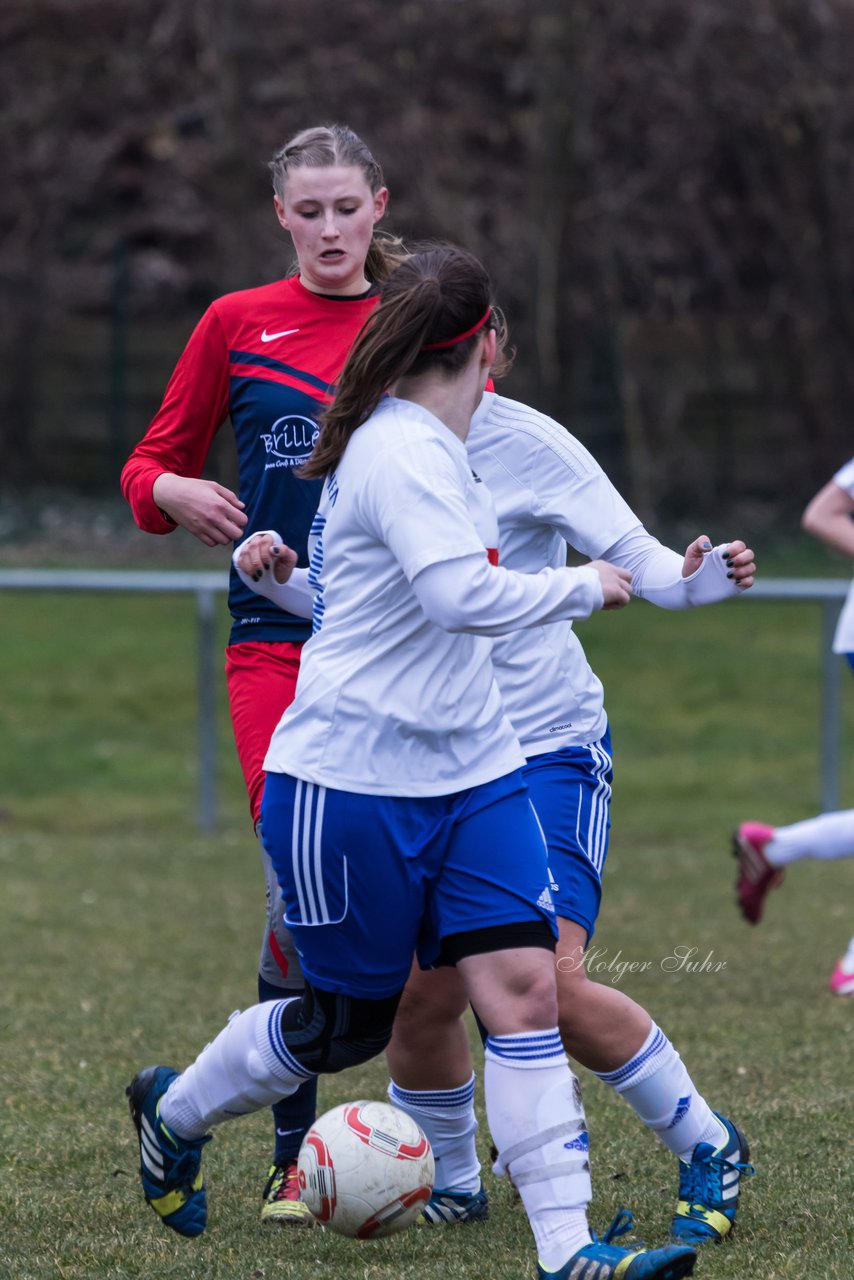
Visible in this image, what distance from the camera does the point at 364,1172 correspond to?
359 centimetres

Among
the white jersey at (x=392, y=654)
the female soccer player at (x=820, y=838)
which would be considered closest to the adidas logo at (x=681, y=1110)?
the white jersey at (x=392, y=654)

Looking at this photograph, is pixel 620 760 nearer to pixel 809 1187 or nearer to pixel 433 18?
pixel 809 1187

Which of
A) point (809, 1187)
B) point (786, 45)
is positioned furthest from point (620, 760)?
point (786, 45)

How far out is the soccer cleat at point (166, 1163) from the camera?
151 inches

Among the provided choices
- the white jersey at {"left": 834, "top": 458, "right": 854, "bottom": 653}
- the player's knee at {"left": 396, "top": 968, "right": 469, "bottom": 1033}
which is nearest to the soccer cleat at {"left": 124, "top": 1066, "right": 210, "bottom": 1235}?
the player's knee at {"left": 396, "top": 968, "right": 469, "bottom": 1033}

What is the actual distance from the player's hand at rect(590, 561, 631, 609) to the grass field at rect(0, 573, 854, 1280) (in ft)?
4.34

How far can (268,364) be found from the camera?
436 centimetres

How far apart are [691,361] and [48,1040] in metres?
15.9

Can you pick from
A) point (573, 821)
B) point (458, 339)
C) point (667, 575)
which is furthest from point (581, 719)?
point (458, 339)

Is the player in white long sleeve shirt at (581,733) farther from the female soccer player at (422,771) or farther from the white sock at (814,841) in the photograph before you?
the white sock at (814,841)

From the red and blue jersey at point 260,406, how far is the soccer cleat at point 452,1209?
4.19 ft

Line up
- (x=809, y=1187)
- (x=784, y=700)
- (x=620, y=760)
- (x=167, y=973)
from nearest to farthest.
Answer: (x=809, y=1187) → (x=167, y=973) → (x=620, y=760) → (x=784, y=700)

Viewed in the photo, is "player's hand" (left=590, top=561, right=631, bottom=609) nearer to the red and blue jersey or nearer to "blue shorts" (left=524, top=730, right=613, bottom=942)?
"blue shorts" (left=524, top=730, right=613, bottom=942)

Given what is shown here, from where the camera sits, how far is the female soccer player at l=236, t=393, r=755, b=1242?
3.87m
